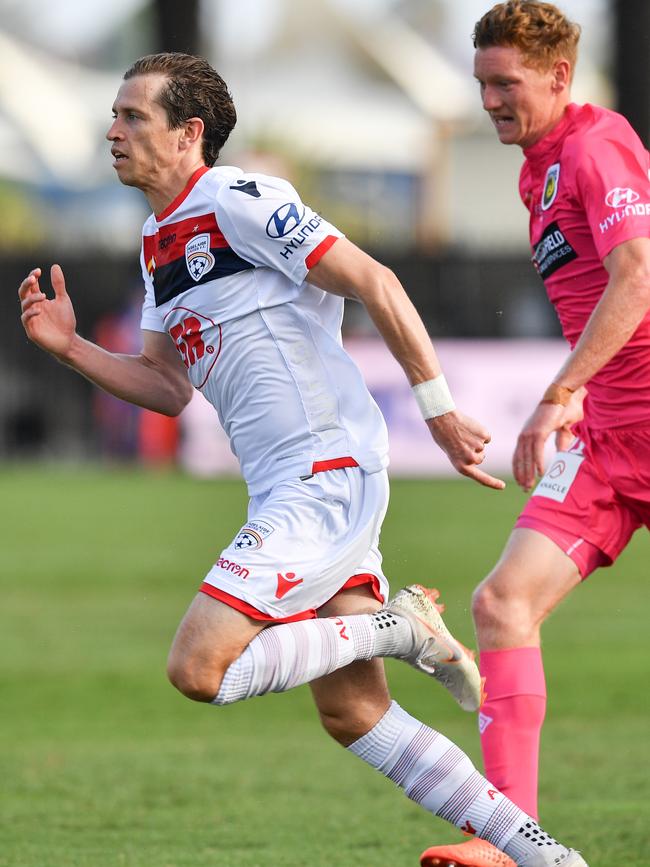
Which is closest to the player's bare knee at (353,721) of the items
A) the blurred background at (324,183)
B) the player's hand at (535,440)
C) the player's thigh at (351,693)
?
the player's thigh at (351,693)

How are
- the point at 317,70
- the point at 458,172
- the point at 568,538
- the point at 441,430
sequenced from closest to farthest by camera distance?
the point at 441,430
the point at 568,538
the point at 458,172
the point at 317,70

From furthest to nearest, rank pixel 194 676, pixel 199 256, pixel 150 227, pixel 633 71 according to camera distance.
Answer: pixel 633 71
pixel 150 227
pixel 199 256
pixel 194 676

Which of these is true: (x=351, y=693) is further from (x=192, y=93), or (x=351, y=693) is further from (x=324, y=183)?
(x=324, y=183)

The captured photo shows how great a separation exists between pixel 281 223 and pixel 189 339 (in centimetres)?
51

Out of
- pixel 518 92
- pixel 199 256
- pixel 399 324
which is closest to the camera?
pixel 399 324

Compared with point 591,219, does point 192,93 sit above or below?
above

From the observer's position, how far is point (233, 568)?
4.45 metres

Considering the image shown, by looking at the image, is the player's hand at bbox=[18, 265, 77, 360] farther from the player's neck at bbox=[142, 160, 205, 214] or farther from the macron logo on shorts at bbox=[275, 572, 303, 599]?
the macron logo on shorts at bbox=[275, 572, 303, 599]

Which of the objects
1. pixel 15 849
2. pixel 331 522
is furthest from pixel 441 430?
pixel 15 849

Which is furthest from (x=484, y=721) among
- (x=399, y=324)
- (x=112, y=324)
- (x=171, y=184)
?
(x=112, y=324)

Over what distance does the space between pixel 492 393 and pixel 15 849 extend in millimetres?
14643

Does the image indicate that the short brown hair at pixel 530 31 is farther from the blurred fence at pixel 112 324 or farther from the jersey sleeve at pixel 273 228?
the blurred fence at pixel 112 324

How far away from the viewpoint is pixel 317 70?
234 feet

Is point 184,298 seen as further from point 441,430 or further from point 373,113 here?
point 373,113
